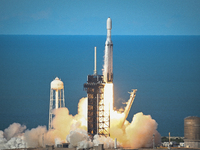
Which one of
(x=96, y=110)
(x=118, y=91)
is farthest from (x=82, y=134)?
(x=118, y=91)

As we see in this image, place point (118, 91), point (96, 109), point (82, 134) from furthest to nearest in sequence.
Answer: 1. point (118, 91)
2. point (96, 109)
3. point (82, 134)

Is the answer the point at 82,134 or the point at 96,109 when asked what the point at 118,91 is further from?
the point at 82,134

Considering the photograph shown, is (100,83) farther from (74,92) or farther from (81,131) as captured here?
(74,92)

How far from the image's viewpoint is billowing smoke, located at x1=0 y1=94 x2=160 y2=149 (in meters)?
64.9

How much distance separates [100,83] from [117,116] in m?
6.63

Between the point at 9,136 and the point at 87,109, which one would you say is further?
the point at 9,136

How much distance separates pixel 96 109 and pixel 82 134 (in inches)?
177

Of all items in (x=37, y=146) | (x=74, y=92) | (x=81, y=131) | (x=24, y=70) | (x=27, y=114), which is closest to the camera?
(x=81, y=131)

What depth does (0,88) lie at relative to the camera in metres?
166

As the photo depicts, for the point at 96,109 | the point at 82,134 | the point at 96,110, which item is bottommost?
the point at 82,134

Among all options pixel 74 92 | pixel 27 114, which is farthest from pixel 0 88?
pixel 27 114

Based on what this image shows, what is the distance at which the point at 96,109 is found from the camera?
220 ft

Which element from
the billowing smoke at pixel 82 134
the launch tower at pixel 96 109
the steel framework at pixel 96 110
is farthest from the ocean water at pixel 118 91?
the launch tower at pixel 96 109

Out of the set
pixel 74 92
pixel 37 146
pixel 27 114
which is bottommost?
pixel 37 146
